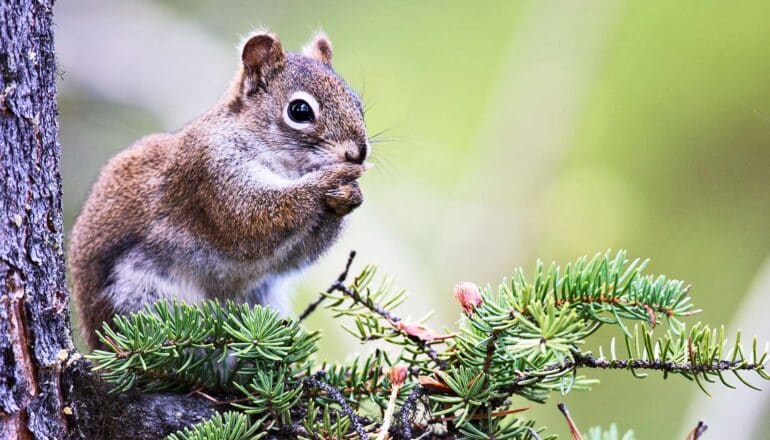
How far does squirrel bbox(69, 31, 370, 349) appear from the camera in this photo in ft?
7.18

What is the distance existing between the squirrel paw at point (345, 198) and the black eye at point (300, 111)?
0.26 m

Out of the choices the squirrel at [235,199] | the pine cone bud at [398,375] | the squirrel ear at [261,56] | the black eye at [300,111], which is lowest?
the pine cone bud at [398,375]

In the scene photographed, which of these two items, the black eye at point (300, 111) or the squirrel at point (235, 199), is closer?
the squirrel at point (235, 199)

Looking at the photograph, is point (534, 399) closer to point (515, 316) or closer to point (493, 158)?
point (515, 316)

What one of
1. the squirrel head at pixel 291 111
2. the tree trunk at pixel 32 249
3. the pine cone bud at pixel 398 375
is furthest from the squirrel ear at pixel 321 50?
the pine cone bud at pixel 398 375

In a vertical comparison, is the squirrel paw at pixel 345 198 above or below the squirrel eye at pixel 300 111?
below

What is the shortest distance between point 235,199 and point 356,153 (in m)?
0.36

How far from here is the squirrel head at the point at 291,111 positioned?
2.26 metres

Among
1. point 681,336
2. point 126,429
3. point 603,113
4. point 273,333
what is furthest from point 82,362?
point 603,113

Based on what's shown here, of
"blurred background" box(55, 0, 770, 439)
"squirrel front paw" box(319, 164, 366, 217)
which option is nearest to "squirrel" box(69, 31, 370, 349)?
"squirrel front paw" box(319, 164, 366, 217)

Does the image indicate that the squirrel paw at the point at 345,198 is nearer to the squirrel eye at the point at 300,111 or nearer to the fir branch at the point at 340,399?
the squirrel eye at the point at 300,111

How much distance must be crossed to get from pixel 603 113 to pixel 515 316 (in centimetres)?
322

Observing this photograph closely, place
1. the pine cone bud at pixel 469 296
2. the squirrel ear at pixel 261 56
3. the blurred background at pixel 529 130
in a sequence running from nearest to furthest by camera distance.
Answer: the pine cone bud at pixel 469 296 → the squirrel ear at pixel 261 56 → the blurred background at pixel 529 130

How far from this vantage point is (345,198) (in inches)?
84.7
